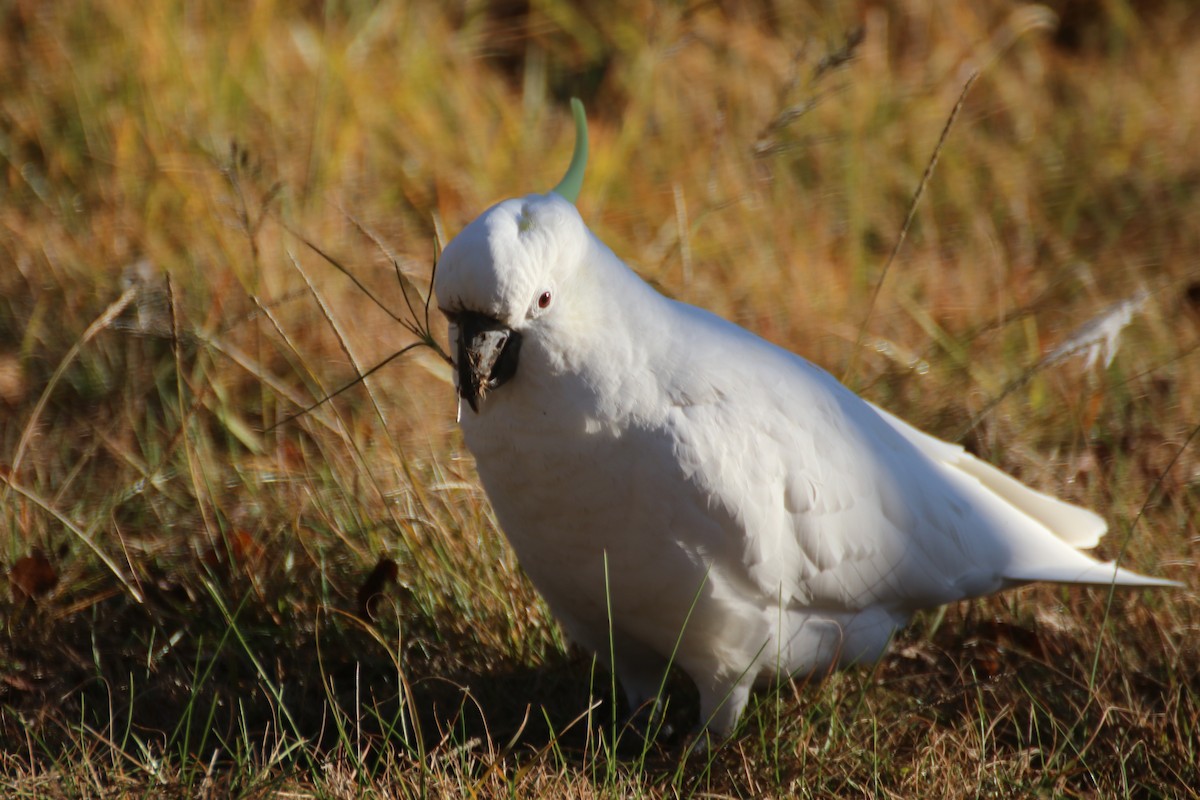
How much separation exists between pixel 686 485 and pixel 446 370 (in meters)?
1.36

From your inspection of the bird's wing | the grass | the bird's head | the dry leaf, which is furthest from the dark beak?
the dry leaf

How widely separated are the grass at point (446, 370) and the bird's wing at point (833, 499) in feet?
0.57

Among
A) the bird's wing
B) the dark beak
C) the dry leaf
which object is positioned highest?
the dark beak

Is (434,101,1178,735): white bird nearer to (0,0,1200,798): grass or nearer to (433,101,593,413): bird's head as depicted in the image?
(433,101,593,413): bird's head

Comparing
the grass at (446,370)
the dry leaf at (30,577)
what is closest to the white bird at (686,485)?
the grass at (446,370)

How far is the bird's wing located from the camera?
6.20 feet

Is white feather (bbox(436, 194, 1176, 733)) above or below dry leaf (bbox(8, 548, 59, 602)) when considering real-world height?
above

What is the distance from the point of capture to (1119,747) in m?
1.92

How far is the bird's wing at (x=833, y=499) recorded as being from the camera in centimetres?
189

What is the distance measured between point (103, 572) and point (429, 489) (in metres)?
0.66

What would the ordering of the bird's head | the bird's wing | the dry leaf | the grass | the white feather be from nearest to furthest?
the bird's head < the white feather < the bird's wing < the grass < the dry leaf

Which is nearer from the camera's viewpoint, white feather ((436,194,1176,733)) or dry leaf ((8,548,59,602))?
white feather ((436,194,1176,733))

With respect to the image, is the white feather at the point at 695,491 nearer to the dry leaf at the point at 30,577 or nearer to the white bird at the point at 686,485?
the white bird at the point at 686,485

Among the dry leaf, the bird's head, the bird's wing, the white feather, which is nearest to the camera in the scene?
the bird's head
